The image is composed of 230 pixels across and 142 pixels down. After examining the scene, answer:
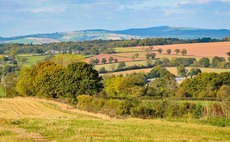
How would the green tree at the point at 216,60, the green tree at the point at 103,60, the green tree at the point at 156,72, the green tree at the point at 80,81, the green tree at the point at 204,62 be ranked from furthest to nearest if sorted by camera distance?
1. the green tree at the point at 103,60
2. the green tree at the point at 204,62
3. the green tree at the point at 216,60
4. the green tree at the point at 156,72
5. the green tree at the point at 80,81

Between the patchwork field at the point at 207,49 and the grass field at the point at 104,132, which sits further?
the patchwork field at the point at 207,49

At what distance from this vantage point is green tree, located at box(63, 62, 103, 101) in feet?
329

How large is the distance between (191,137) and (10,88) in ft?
402

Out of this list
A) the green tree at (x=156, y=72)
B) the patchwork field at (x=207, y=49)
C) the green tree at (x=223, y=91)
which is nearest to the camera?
the green tree at (x=223, y=91)

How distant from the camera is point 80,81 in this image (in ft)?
333

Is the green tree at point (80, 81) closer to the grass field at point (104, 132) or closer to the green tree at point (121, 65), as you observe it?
the green tree at point (121, 65)

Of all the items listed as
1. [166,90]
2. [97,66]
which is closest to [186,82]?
[166,90]

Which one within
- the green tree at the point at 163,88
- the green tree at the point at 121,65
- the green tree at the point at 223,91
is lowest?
the green tree at the point at 163,88

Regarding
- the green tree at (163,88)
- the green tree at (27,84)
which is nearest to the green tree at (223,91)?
the green tree at (163,88)

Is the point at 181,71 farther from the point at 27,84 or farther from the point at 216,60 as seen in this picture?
the point at 27,84

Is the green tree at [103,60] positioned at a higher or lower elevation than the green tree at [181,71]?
higher

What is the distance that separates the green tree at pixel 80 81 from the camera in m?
100

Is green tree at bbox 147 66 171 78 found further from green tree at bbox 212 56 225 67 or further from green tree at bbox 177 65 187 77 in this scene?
green tree at bbox 212 56 225 67

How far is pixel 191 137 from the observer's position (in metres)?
21.2
